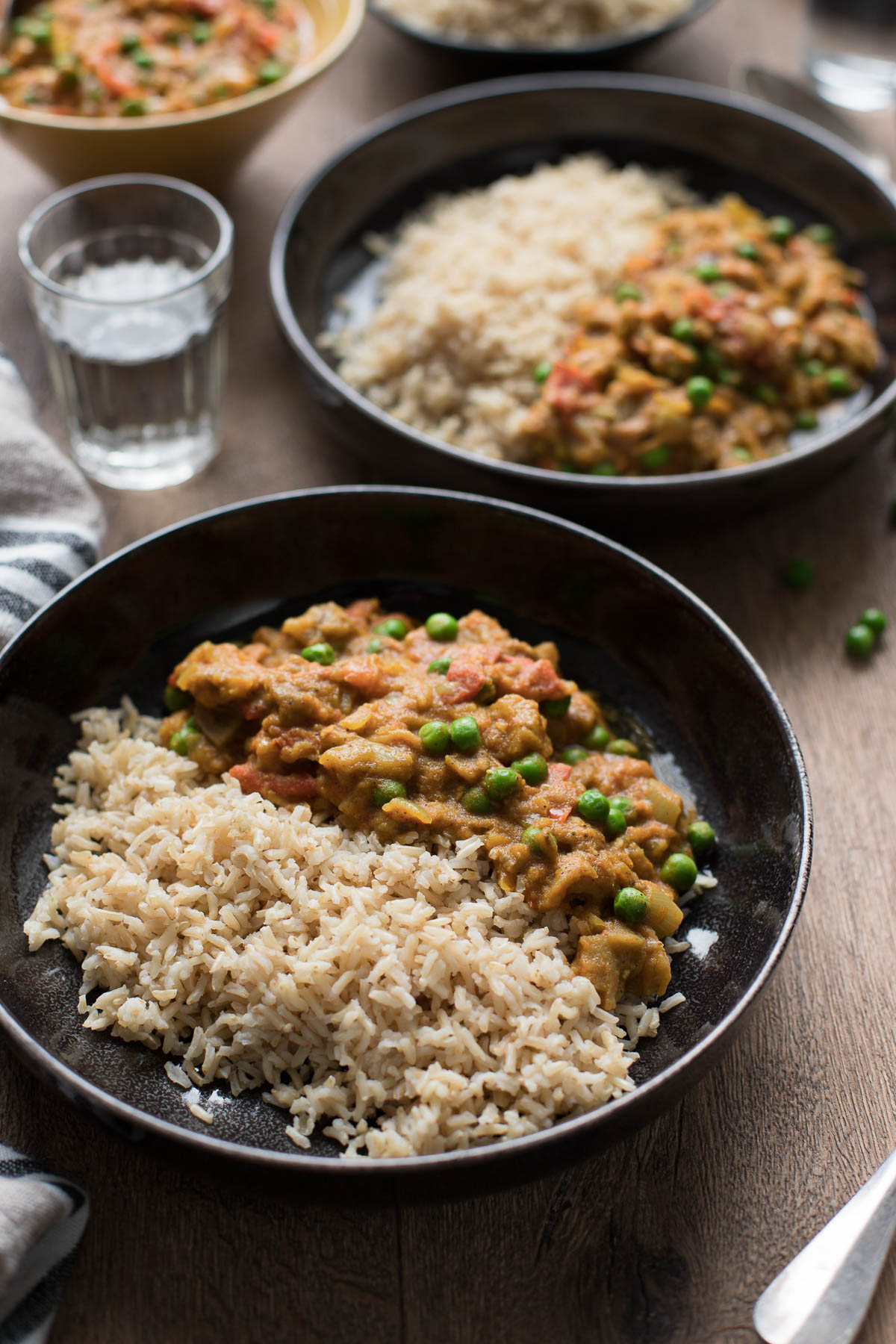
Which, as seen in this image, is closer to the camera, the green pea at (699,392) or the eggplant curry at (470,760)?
the eggplant curry at (470,760)

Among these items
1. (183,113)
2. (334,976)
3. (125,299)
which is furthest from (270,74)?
(334,976)

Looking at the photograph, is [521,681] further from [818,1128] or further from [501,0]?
[501,0]

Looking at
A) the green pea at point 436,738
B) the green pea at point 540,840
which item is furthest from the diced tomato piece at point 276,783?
the green pea at point 540,840

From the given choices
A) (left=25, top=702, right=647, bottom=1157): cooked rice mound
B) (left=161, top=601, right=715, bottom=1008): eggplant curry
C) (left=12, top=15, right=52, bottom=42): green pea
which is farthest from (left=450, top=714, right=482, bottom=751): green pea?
(left=12, top=15, right=52, bottom=42): green pea

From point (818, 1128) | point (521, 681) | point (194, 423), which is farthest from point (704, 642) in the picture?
point (194, 423)

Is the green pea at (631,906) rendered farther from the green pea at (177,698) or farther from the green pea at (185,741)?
the green pea at (177,698)
